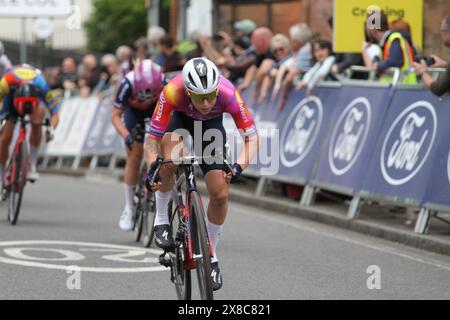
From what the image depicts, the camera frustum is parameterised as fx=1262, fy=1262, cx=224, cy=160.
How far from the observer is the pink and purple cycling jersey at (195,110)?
28.3 ft

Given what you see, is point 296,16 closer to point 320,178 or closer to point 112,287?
point 320,178

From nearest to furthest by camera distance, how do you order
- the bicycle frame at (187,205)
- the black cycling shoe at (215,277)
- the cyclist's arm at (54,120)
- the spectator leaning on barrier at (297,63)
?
the black cycling shoe at (215,277) < the bicycle frame at (187,205) < the cyclist's arm at (54,120) < the spectator leaning on barrier at (297,63)

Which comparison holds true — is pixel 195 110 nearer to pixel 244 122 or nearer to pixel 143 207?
pixel 244 122

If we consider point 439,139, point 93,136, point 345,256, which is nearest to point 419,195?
point 439,139

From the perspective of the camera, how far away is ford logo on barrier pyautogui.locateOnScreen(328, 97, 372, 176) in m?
13.9

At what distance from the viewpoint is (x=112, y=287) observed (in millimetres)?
9203

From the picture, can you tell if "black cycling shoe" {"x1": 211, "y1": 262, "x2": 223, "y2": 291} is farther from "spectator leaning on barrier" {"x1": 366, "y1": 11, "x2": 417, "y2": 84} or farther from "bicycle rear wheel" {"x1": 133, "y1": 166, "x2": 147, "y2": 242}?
"spectator leaning on barrier" {"x1": 366, "y1": 11, "x2": 417, "y2": 84}

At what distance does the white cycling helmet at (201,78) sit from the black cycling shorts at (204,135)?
0.63 m

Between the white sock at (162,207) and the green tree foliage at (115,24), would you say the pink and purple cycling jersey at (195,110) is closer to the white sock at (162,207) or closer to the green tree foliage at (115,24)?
the white sock at (162,207)

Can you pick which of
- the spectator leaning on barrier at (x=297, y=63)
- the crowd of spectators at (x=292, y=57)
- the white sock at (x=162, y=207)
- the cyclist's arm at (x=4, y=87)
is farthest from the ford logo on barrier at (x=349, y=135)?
the white sock at (x=162, y=207)

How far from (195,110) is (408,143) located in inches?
177

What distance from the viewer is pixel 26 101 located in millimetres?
13703

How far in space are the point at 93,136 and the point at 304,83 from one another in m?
8.75

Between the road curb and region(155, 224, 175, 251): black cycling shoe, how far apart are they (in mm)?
3414
